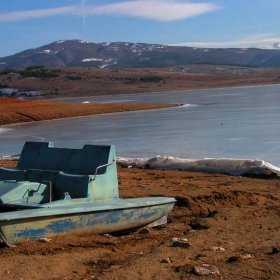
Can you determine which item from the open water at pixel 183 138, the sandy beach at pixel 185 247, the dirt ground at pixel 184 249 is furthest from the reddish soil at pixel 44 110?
the dirt ground at pixel 184 249

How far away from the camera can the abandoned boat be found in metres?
5.96

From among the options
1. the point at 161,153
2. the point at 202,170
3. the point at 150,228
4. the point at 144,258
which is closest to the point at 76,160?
the point at 150,228

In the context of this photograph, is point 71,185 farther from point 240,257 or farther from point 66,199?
point 240,257

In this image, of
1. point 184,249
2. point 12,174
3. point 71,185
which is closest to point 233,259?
point 184,249

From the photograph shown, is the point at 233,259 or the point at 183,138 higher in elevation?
the point at 233,259

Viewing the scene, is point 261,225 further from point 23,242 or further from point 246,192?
point 23,242

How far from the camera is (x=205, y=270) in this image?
16.4ft

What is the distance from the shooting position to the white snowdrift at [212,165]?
445 inches

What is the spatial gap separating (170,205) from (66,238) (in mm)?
1629

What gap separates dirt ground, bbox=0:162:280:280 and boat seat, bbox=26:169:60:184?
1.25m

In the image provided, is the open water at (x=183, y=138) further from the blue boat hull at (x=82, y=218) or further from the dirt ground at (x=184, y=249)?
the blue boat hull at (x=82, y=218)

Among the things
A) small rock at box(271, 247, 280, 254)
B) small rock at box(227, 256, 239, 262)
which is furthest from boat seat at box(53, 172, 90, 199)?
small rock at box(271, 247, 280, 254)

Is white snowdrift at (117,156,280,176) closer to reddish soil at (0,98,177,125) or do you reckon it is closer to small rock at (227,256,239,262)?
small rock at (227,256,239,262)

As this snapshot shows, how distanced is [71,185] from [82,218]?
925mm
